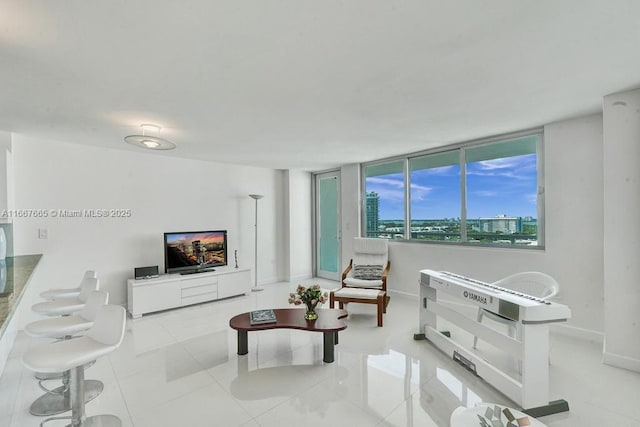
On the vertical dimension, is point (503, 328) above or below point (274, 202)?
below

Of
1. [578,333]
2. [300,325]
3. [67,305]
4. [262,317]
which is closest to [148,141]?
[67,305]

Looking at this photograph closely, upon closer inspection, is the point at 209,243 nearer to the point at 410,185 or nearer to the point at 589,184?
the point at 410,185

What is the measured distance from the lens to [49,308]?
2.61 metres

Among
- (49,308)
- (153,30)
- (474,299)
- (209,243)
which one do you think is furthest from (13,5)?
(209,243)

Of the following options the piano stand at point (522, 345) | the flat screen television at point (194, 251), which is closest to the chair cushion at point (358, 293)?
the piano stand at point (522, 345)

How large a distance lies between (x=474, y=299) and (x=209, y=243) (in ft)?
13.5

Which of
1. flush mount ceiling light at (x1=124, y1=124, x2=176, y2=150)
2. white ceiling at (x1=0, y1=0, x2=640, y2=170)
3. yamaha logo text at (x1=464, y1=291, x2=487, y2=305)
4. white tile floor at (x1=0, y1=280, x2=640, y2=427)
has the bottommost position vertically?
white tile floor at (x1=0, y1=280, x2=640, y2=427)

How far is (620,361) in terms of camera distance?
2.69 metres

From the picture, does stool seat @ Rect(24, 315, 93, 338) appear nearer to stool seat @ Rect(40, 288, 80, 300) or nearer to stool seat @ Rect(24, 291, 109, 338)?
stool seat @ Rect(24, 291, 109, 338)

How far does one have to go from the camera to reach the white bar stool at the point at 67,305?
2590 millimetres

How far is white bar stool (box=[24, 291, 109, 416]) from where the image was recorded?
7.18ft

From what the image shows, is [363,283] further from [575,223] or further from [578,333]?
[575,223]

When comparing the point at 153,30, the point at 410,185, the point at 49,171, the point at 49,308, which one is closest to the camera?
the point at 153,30

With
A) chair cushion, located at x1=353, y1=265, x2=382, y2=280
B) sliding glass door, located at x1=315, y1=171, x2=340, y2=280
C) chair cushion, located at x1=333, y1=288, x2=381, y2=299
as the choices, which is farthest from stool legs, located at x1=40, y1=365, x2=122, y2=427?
sliding glass door, located at x1=315, y1=171, x2=340, y2=280
